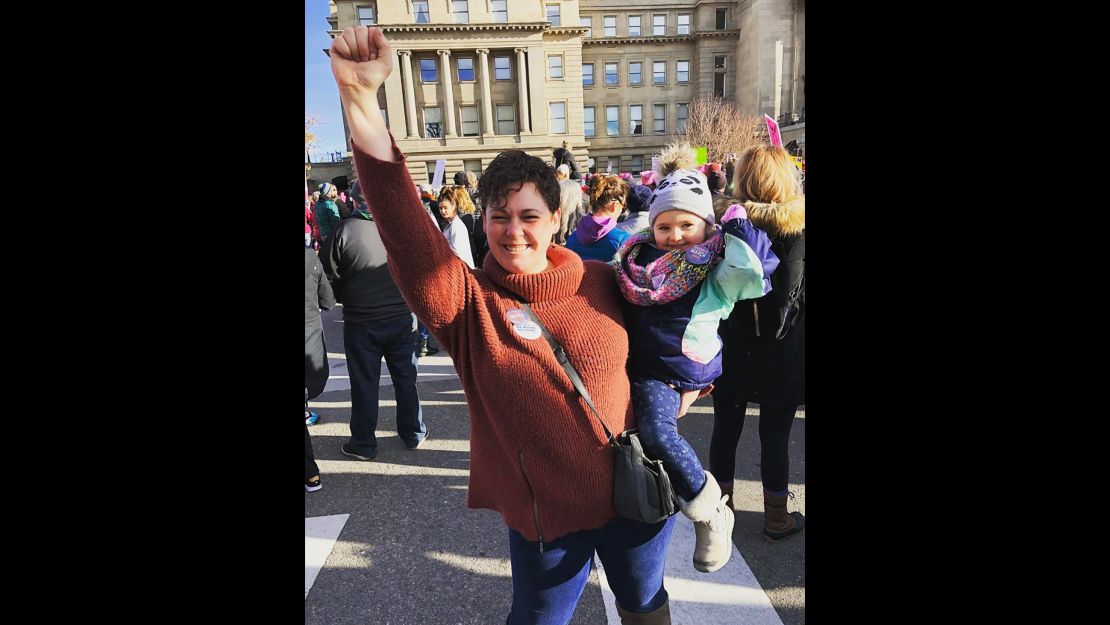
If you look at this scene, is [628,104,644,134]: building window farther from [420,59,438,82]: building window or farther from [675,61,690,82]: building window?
[420,59,438,82]: building window

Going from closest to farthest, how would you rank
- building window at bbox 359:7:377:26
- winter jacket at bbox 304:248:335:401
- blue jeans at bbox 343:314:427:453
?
winter jacket at bbox 304:248:335:401, blue jeans at bbox 343:314:427:453, building window at bbox 359:7:377:26

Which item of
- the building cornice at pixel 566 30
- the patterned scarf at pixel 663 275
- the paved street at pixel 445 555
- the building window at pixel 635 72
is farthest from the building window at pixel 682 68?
the patterned scarf at pixel 663 275

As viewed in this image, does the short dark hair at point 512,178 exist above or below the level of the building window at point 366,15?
below

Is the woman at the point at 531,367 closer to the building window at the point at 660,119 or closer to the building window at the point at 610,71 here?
the building window at the point at 660,119

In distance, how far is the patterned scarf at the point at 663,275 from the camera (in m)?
1.66

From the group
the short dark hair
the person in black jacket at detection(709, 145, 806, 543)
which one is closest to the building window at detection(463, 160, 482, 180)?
the person in black jacket at detection(709, 145, 806, 543)

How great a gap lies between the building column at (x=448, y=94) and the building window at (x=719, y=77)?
22336mm

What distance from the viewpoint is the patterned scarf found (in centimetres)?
166

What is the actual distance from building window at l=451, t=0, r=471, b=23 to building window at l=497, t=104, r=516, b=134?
6.15 meters

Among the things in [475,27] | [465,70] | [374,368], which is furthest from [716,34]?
[374,368]
